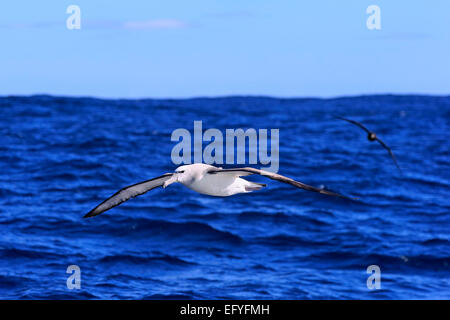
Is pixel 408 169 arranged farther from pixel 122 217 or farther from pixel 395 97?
pixel 395 97

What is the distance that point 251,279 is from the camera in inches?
817

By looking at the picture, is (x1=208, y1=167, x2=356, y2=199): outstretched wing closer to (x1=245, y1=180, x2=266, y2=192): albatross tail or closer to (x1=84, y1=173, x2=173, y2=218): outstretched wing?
(x1=245, y1=180, x2=266, y2=192): albatross tail

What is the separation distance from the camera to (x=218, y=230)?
26359 millimetres

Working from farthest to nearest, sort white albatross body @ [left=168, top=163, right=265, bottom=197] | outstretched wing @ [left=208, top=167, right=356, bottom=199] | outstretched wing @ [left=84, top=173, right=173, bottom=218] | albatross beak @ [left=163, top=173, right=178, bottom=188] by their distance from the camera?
outstretched wing @ [left=84, top=173, right=173, bottom=218], albatross beak @ [left=163, top=173, right=178, bottom=188], white albatross body @ [left=168, top=163, right=265, bottom=197], outstretched wing @ [left=208, top=167, right=356, bottom=199]

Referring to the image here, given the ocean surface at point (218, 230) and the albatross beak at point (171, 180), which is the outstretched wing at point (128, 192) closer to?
the albatross beak at point (171, 180)

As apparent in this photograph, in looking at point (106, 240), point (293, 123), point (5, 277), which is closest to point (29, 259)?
point (5, 277)

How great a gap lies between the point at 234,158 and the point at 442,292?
2348cm
